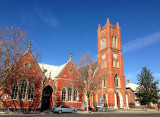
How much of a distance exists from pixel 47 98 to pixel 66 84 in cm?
502

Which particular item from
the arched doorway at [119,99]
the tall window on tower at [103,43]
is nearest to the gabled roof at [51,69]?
the arched doorway at [119,99]

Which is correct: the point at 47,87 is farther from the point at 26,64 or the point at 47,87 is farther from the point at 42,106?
the point at 26,64

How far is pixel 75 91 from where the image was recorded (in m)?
32.2

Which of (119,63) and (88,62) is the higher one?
(119,63)

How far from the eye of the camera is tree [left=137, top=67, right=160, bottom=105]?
126 feet

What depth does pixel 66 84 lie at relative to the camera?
1230 inches

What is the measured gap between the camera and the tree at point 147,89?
38.5 m

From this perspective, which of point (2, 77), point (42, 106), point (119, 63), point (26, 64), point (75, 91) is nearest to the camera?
point (2, 77)

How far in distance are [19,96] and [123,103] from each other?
96.7 feet

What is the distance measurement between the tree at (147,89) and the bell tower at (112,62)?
16.2 feet

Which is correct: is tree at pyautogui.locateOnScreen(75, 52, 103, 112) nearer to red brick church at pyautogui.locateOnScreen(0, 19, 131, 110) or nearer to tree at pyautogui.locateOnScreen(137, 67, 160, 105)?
red brick church at pyautogui.locateOnScreen(0, 19, 131, 110)

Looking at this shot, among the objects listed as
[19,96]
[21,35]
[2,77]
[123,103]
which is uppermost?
A: [21,35]

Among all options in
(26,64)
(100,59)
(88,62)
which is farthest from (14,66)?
(100,59)

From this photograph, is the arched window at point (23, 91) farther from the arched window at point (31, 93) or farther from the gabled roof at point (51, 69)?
the gabled roof at point (51, 69)
